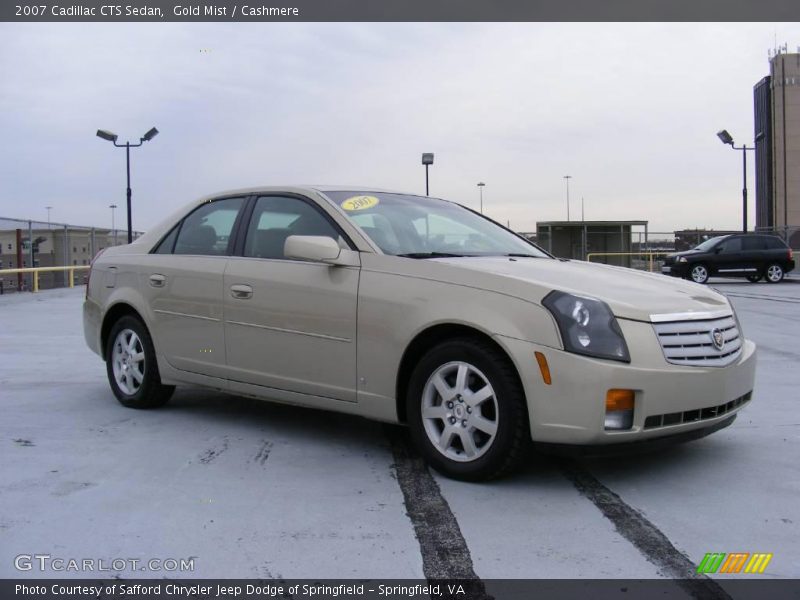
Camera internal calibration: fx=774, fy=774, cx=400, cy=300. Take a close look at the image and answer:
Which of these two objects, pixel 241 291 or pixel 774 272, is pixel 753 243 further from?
pixel 241 291

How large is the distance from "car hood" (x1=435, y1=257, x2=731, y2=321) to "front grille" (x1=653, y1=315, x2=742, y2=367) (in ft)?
0.24

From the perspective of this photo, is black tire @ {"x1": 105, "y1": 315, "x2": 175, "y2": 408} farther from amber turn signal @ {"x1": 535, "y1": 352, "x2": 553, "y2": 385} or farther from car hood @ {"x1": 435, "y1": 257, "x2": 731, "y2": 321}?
amber turn signal @ {"x1": 535, "y1": 352, "x2": 553, "y2": 385}

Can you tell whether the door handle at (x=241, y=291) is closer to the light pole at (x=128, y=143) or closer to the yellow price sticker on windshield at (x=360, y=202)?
the yellow price sticker on windshield at (x=360, y=202)

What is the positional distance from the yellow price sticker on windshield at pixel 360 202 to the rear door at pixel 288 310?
0.15 meters

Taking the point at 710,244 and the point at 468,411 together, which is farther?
the point at 710,244

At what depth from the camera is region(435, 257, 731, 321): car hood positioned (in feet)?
12.1

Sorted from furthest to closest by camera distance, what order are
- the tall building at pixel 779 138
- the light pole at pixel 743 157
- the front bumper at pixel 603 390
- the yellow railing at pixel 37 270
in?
the tall building at pixel 779 138 < the light pole at pixel 743 157 < the yellow railing at pixel 37 270 < the front bumper at pixel 603 390

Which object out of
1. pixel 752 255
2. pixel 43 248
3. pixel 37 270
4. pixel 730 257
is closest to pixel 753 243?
pixel 752 255

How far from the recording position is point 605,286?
3893 mm

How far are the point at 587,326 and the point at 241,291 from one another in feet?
7.27

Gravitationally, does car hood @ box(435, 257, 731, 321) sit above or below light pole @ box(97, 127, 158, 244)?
below

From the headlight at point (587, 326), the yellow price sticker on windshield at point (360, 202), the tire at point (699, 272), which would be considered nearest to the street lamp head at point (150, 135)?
the tire at point (699, 272)

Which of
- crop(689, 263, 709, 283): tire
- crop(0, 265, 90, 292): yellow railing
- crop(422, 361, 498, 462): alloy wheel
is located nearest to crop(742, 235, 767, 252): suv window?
crop(689, 263, 709, 283): tire

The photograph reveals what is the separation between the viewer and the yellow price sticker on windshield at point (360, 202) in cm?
465
